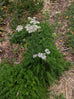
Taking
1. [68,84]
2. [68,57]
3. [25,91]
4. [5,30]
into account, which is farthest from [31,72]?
[5,30]

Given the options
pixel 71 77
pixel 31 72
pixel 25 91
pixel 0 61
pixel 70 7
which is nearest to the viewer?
pixel 25 91

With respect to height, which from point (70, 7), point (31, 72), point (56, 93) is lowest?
point (56, 93)

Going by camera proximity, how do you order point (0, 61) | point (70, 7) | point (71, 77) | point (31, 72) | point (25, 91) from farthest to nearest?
point (70, 7), point (0, 61), point (71, 77), point (31, 72), point (25, 91)

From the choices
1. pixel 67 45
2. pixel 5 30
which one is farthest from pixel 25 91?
pixel 5 30

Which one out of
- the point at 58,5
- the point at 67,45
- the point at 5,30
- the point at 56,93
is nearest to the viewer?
the point at 56,93

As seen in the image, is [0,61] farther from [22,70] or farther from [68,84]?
[68,84]

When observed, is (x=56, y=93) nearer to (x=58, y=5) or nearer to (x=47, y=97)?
(x=47, y=97)

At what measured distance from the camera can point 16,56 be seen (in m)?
2.96

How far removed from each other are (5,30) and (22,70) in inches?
73.7

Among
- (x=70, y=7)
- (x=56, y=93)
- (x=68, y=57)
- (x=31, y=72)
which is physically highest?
(x=70, y=7)

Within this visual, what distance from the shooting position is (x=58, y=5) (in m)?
4.42

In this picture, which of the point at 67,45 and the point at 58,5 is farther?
the point at 58,5

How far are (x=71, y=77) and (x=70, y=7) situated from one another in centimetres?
277

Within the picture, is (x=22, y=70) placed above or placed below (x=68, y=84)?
above
